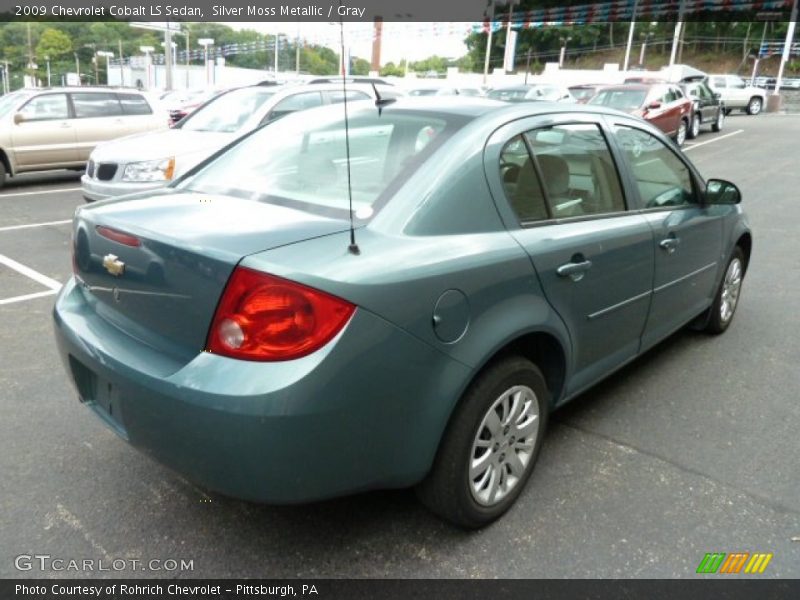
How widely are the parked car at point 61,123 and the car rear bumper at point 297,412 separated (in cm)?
1017

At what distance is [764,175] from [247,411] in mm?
12972

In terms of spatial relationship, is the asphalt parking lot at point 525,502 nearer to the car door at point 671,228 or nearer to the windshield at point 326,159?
the car door at point 671,228

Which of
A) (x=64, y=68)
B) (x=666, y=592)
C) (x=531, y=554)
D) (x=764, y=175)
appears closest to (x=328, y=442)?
(x=531, y=554)

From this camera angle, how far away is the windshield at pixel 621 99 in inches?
578

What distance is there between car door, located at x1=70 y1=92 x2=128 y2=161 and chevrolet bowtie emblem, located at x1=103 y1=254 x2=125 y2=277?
10.2 meters

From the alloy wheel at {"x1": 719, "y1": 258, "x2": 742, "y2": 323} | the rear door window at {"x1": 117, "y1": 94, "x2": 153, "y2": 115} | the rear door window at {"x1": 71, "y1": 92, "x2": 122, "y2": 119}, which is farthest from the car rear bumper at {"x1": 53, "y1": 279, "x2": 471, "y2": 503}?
the rear door window at {"x1": 117, "y1": 94, "x2": 153, "y2": 115}

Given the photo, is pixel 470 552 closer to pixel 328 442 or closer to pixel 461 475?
pixel 461 475

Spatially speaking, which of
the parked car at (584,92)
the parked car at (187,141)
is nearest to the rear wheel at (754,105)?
the parked car at (584,92)

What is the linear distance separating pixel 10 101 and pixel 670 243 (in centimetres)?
1132

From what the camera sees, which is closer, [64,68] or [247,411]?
[247,411]

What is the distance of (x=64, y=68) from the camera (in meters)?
70.2

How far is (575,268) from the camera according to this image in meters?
2.74

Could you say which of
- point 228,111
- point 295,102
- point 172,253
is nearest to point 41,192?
point 228,111

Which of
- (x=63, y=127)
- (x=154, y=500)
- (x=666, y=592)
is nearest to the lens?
(x=666, y=592)
